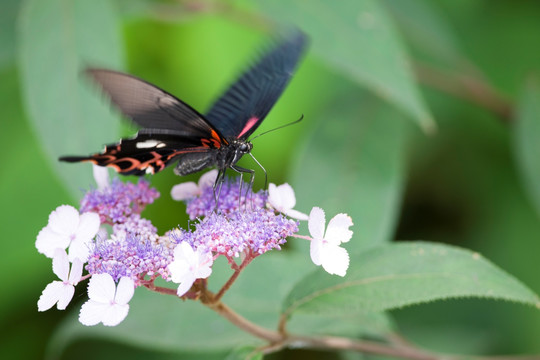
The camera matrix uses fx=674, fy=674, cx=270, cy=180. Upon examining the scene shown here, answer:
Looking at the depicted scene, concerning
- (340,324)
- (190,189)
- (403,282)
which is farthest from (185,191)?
(340,324)

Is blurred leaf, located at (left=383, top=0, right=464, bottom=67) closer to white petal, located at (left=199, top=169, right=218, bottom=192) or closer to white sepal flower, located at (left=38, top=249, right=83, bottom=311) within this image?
white petal, located at (left=199, top=169, right=218, bottom=192)

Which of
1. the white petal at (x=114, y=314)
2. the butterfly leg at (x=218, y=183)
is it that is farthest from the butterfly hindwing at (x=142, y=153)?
the white petal at (x=114, y=314)

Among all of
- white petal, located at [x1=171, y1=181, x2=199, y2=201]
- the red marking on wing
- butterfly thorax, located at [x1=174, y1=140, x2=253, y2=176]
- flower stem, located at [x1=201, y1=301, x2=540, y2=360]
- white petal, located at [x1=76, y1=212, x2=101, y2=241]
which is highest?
the red marking on wing

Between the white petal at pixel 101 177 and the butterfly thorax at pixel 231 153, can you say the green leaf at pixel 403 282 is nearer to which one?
the butterfly thorax at pixel 231 153

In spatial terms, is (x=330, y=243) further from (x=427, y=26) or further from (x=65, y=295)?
(x=427, y=26)

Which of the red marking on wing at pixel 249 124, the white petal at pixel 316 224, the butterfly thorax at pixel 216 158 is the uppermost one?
the red marking on wing at pixel 249 124

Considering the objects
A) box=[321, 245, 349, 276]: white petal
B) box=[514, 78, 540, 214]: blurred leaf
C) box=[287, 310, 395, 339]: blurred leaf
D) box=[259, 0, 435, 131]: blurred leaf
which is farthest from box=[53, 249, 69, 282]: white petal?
box=[514, 78, 540, 214]: blurred leaf
